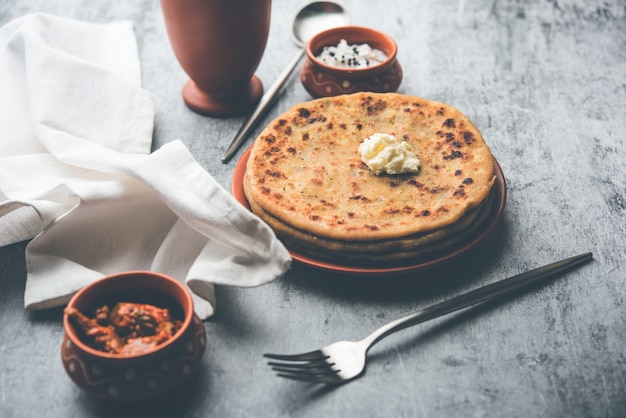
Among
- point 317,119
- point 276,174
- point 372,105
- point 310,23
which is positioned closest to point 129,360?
point 276,174

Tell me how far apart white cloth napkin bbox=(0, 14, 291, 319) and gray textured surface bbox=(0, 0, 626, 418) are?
0.13 meters

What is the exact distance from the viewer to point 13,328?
1.80m

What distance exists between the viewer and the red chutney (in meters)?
1.51

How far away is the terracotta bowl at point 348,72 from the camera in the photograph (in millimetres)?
2504

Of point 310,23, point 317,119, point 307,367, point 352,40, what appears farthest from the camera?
point 310,23

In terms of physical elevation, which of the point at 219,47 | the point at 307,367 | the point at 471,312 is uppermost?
the point at 219,47

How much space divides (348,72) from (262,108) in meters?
0.35

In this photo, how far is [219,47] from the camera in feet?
7.93

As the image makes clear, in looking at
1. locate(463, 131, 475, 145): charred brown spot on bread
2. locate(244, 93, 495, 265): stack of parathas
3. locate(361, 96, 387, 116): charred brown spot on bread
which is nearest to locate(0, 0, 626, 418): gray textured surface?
locate(244, 93, 495, 265): stack of parathas

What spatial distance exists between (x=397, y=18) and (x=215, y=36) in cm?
120

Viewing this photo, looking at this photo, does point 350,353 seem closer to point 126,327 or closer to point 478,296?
point 478,296

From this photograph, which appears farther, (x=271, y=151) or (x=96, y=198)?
(x=271, y=151)

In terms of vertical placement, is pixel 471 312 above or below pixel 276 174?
A: below

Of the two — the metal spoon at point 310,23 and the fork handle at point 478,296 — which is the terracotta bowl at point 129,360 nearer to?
the fork handle at point 478,296
